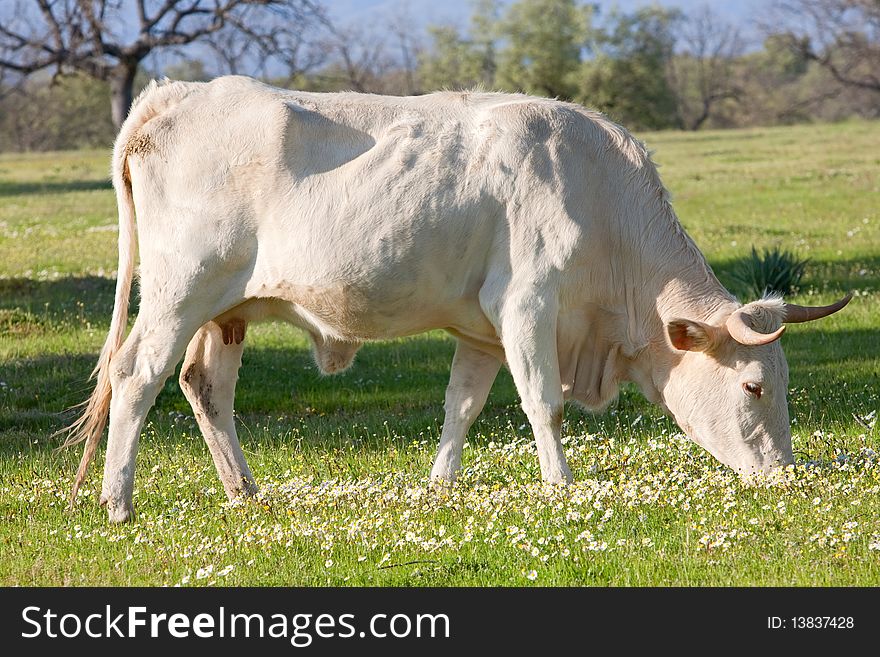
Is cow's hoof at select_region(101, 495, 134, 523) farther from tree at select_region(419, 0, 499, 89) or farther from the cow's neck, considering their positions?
tree at select_region(419, 0, 499, 89)

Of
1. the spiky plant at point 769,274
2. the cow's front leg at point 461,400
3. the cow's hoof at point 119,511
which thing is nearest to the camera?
the cow's hoof at point 119,511

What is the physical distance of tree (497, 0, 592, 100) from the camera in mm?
81375

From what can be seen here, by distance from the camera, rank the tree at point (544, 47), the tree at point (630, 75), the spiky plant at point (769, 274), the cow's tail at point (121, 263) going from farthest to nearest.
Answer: the tree at point (544, 47)
the tree at point (630, 75)
the spiky plant at point (769, 274)
the cow's tail at point (121, 263)

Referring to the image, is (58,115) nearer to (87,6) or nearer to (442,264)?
(87,6)

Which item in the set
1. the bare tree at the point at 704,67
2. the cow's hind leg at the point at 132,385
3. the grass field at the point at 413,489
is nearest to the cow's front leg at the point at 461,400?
the grass field at the point at 413,489

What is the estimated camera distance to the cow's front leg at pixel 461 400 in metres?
7.95

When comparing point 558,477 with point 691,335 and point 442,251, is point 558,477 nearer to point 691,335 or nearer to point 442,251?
point 691,335

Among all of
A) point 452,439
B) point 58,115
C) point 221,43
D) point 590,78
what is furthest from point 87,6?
point 58,115

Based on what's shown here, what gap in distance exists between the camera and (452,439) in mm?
7953

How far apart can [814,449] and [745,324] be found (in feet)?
5.04

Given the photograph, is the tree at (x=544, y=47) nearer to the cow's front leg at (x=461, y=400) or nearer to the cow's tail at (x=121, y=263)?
the cow's front leg at (x=461, y=400)

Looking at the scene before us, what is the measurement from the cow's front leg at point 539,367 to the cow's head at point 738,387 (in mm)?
723

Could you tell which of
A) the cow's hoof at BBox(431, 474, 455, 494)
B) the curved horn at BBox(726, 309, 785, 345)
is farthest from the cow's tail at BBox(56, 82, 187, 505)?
the curved horn at BBox(726, 309, 785, 345)

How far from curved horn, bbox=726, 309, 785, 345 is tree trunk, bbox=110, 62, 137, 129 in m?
36.4
